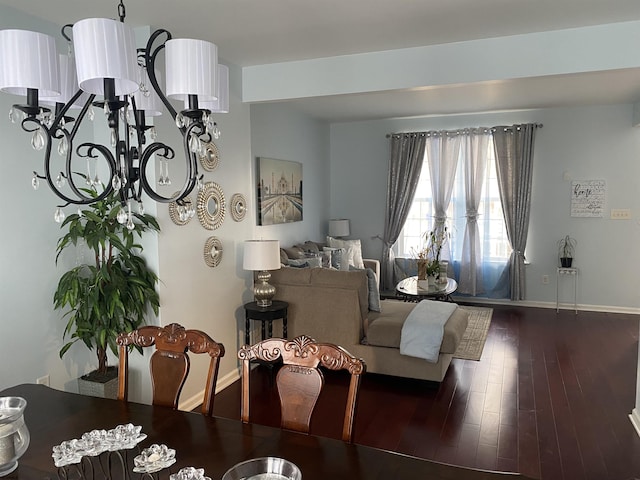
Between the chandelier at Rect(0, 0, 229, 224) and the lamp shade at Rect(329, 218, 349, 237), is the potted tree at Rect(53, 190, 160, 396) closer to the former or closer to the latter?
the chandelier at Rect(0, 0, 229, 224)

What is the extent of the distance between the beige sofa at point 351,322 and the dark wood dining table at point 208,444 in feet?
8.06

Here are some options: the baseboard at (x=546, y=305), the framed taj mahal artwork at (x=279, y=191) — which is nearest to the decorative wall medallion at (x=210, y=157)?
the framed taj mahal artwork at (x=279, y=191)

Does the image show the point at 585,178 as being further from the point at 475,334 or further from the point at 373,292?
the point at 373,292

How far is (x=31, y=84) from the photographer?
1.45 metres

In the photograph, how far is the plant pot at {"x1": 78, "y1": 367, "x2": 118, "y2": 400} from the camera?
3162 millimetres

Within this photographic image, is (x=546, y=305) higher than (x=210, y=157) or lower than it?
lower

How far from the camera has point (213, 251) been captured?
13.1 feet

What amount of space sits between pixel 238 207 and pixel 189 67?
110 inches

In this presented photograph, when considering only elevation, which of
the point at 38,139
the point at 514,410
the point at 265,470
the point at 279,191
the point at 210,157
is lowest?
the point at 514,410

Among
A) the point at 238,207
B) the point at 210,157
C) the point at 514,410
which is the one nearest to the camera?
the point at 514,410

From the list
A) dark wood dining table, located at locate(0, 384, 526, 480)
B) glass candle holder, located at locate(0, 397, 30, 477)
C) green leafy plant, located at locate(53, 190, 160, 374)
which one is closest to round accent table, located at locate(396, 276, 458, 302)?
green leafy plant, located at locate(53, 190, 160, 374)

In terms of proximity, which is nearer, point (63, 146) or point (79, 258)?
point (63, 146)

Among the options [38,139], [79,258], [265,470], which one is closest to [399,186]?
[79,258]

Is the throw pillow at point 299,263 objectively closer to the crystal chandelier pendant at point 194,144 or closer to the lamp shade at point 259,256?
the lamp shade at point 259,256
